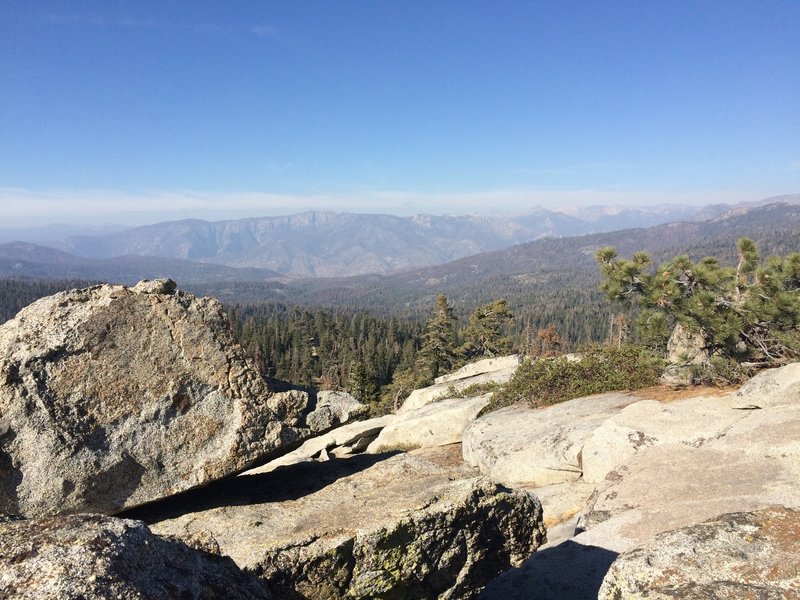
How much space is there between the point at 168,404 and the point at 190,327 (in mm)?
1232

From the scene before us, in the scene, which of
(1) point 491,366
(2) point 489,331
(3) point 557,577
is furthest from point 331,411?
(2) point 489,331

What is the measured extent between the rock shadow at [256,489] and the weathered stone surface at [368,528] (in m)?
0.02

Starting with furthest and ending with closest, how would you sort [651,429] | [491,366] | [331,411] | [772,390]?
1. [491,366]
2. [772,390]
3. [651,429]
4. [331,411]

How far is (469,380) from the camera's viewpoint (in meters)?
27.1

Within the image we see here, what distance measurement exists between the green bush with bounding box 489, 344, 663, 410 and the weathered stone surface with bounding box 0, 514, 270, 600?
14.1 meters

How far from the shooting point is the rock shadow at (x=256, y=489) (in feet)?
24.4

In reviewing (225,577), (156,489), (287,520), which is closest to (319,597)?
(287,520)

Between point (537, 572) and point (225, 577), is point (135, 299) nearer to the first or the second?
point (225, 577)

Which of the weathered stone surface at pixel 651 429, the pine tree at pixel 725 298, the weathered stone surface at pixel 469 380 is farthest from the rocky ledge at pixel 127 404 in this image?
the weathered stone surface at pixel 469 380

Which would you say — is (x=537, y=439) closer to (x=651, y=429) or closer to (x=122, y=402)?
(x=651, y=429)

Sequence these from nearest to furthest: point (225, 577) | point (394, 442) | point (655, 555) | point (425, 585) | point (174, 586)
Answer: point (174, 586)
point (655, 555)
point (225, 577)
point (425, 585)
point (394, 442)

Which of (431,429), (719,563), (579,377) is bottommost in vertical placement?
(431,429)

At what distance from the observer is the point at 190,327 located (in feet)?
25.7

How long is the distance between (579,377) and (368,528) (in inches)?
518
